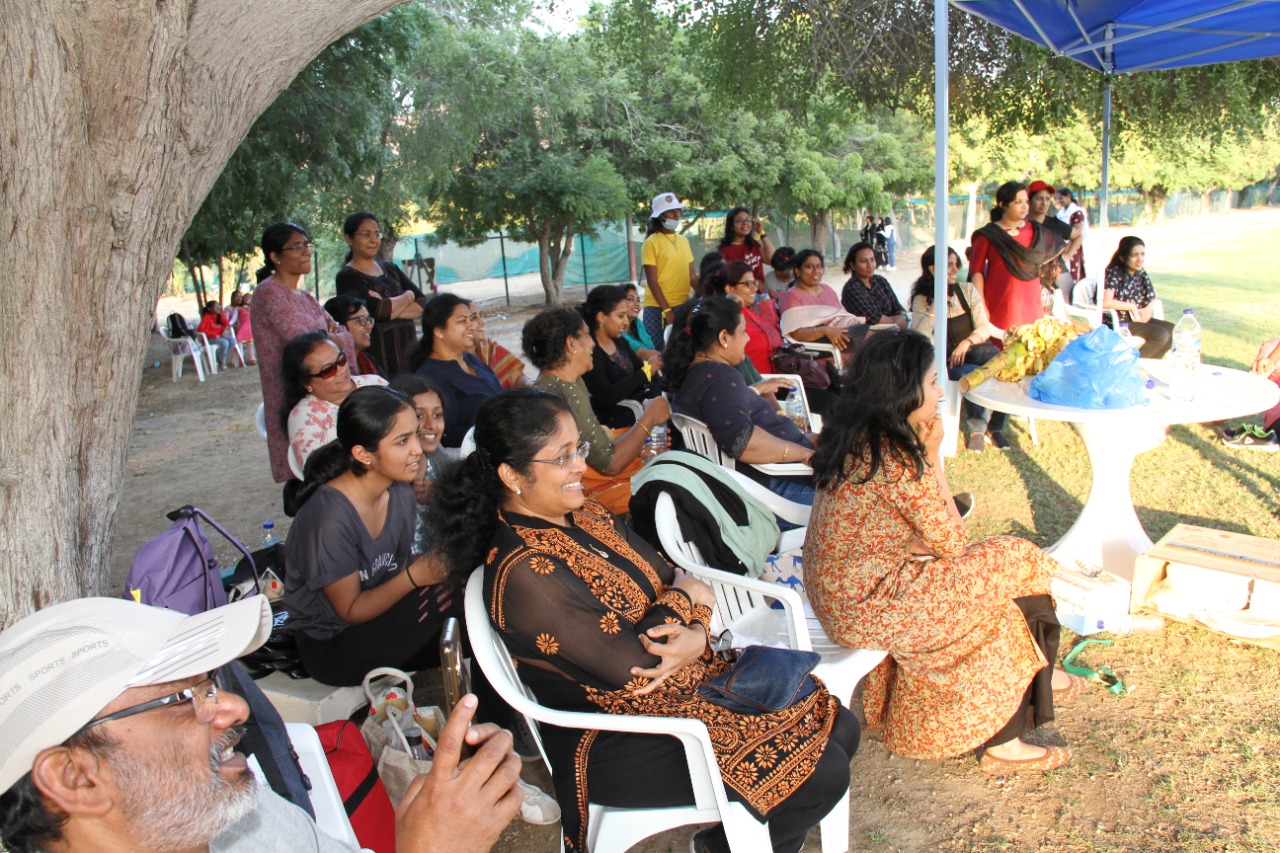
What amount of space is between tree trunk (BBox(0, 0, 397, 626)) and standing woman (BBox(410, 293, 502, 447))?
1563 mm

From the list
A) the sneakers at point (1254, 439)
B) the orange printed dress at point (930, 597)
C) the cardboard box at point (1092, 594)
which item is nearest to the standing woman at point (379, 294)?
the orange printed dress at point (930, 597)

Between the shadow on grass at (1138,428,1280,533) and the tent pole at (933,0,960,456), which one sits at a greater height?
the tent pole at (933,0,960,456)

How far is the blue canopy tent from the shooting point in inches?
187

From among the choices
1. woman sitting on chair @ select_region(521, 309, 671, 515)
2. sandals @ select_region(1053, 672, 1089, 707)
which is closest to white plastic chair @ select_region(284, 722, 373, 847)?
woman sitting on chair @ select_region(521, 309, 671, 515)

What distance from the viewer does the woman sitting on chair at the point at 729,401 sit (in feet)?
12.6

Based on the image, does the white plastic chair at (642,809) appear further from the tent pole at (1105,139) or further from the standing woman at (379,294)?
the tent pole at (1105,139)

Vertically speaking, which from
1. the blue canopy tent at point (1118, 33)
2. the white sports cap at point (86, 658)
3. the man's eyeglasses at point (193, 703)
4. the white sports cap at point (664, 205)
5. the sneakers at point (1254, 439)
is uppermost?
the blue canopy tent at point (1118, 33)

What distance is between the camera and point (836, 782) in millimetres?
2131

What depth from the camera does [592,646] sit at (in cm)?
205

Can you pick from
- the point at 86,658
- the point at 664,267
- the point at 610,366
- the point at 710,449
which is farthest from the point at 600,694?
the point at 664,267

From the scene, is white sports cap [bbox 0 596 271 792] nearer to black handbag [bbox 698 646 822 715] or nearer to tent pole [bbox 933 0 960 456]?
black handbag [bbox 698 646 822 715]

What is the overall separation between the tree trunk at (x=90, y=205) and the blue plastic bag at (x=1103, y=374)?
10.7 ft

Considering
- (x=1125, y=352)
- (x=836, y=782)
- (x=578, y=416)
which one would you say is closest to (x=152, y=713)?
(x=836, y=782)

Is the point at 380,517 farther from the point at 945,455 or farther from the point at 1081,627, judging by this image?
the point at 945,455
